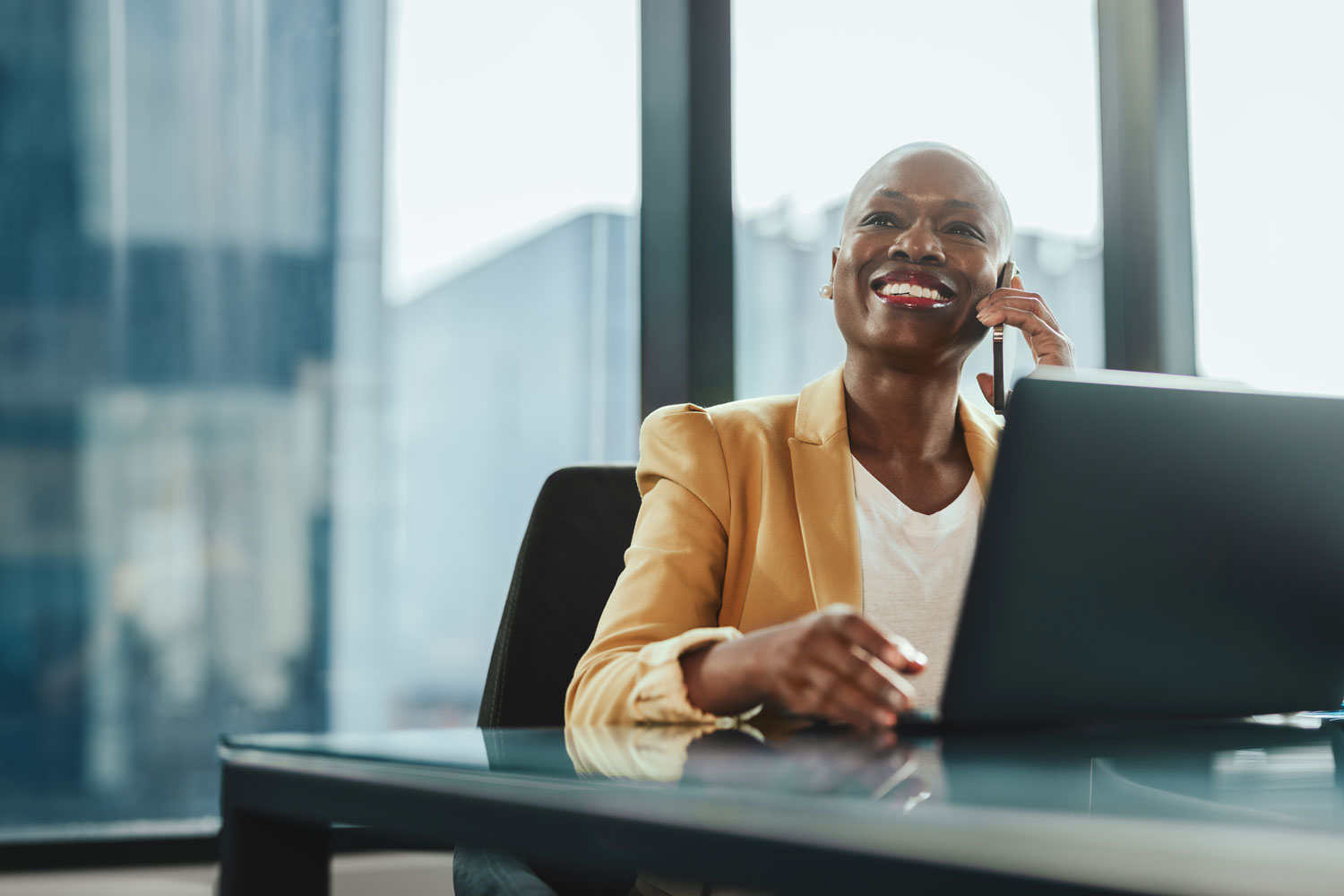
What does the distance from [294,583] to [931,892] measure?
176 centimetres

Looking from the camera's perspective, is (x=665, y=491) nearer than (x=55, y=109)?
Result: Yes

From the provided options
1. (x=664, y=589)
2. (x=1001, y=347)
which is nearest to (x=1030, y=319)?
(x=1001, y=347)

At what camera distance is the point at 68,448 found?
1.82 m

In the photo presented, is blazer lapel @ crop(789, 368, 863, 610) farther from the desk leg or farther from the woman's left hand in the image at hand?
the desk leg

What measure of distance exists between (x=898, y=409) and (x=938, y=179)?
299mm

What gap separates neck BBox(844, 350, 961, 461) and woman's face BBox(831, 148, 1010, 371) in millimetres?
23

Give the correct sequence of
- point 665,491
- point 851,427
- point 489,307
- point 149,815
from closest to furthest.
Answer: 1. point 665,491
2. point 851,427
3. point 149,815
4. point 489,307

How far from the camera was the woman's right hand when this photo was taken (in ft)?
2.00

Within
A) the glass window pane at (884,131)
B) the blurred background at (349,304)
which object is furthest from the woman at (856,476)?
the glass window pane at (884,131)

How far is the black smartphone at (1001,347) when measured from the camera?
1449 millimetres

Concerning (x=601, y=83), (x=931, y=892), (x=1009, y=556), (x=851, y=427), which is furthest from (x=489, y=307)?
(x=931, y=892)

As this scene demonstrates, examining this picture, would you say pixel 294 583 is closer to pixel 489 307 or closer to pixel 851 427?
pixel 489 307

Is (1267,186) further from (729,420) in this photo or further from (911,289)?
(729,420)

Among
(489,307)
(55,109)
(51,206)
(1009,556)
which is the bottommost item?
(1009,556)
